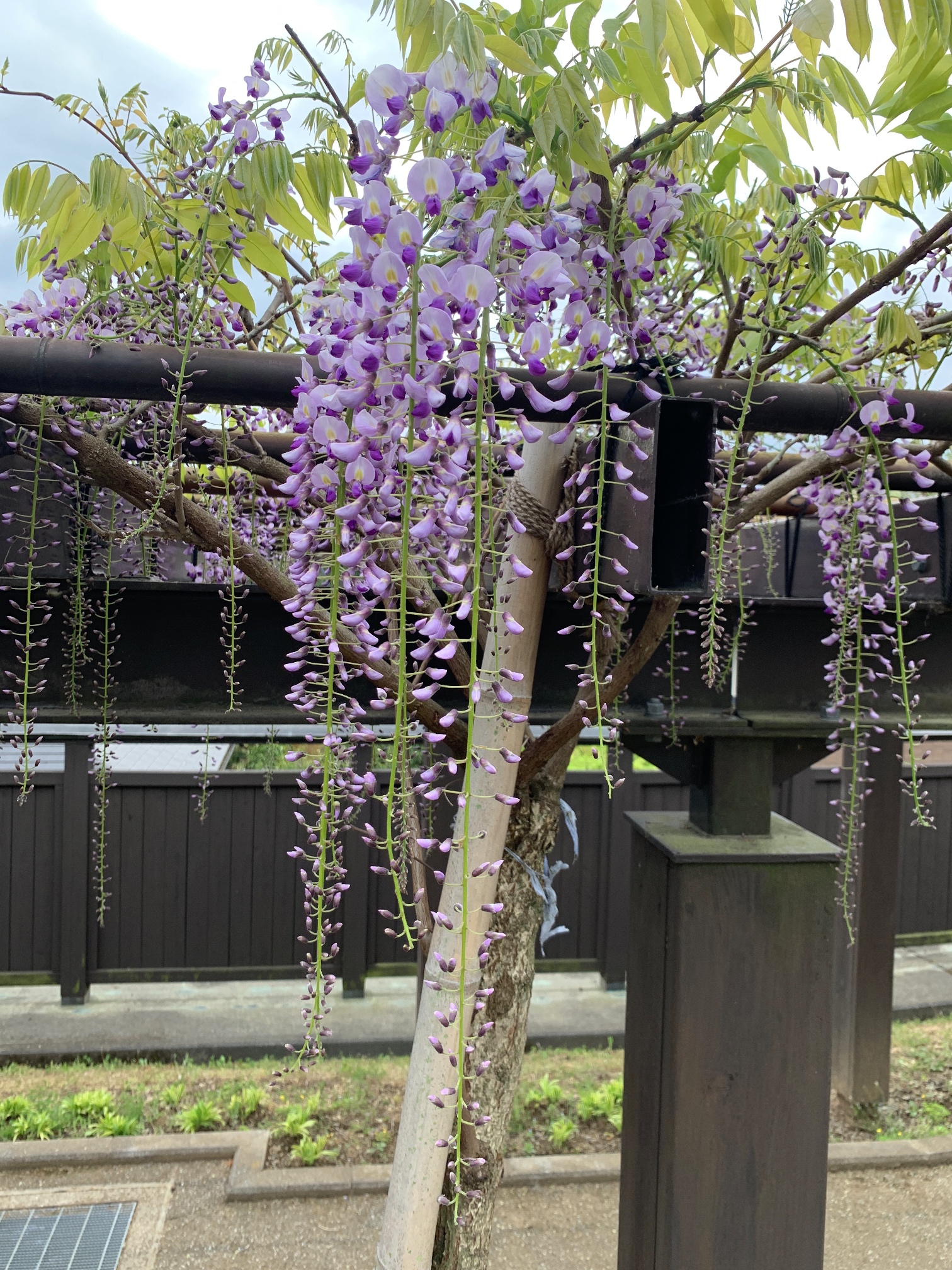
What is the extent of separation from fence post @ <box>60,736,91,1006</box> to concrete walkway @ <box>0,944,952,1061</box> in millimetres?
152

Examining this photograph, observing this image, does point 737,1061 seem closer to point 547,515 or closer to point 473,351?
point 547,515

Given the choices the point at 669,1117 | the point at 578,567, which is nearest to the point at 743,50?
the point at 578,567

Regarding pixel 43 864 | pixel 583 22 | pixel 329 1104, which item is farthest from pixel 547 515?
pixel 43 864

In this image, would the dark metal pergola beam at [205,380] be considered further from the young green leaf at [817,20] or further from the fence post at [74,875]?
the fence post at [74,875]

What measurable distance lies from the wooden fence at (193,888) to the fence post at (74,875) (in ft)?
0.11

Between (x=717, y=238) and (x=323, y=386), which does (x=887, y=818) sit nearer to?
(x=717, y=238)

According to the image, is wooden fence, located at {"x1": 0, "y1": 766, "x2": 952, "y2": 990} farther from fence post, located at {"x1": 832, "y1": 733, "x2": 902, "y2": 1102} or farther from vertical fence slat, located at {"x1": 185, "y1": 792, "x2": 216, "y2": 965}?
fence post, located at {"x1": 832, "y1": 733, "x2": 902, "y2": 1102}

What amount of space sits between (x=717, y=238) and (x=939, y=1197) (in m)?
3.56

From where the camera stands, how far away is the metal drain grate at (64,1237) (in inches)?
→ 104

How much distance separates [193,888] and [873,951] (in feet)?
11.4

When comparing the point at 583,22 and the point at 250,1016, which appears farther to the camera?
the point at 250,1016

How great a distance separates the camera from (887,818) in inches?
151

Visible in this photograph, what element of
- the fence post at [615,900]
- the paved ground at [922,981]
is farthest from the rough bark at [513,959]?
the paved ground at [922,981]

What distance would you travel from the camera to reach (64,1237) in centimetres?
276
